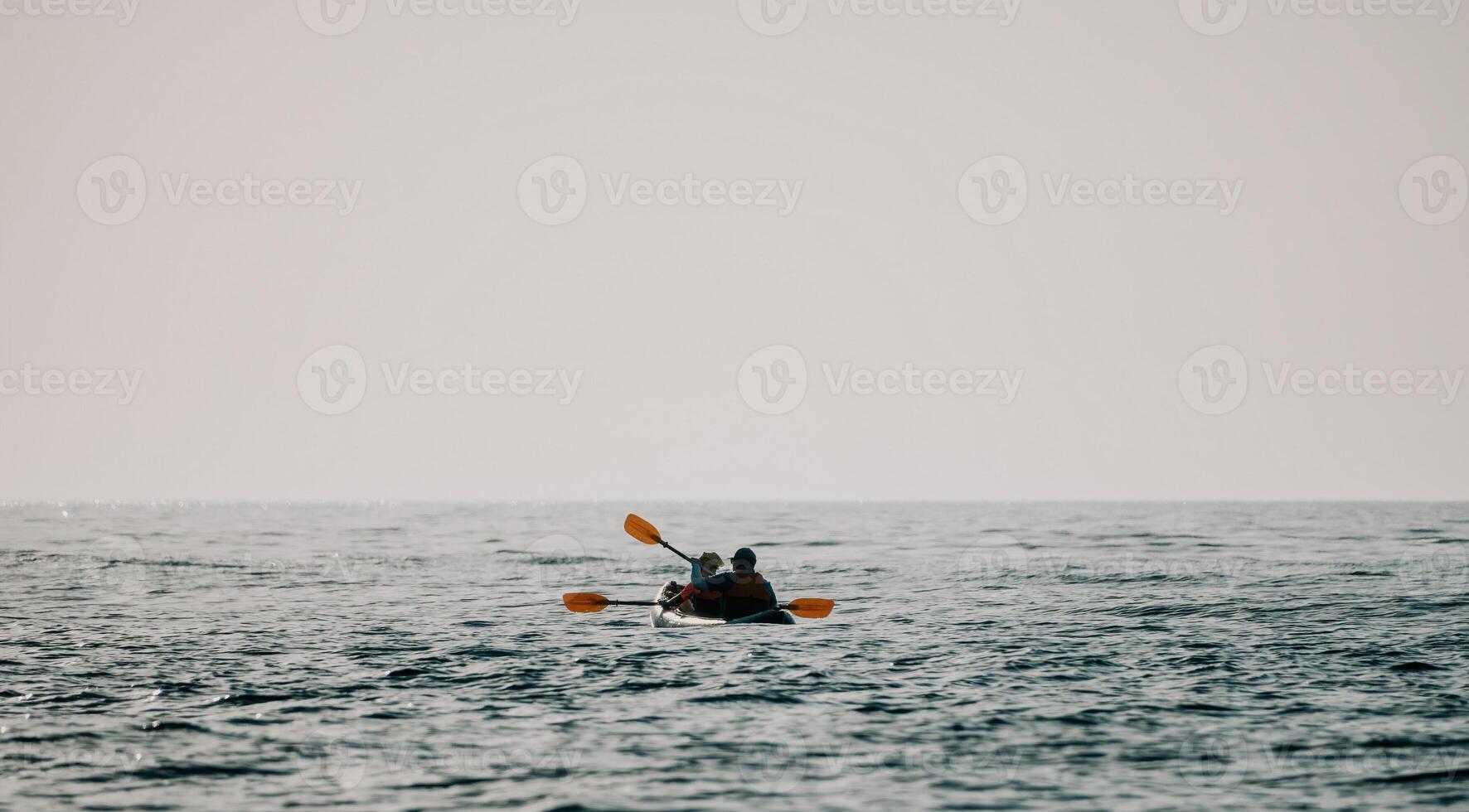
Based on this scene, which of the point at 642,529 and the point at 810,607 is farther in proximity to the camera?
the point at 642,529

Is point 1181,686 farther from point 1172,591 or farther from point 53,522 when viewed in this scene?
point 53,522

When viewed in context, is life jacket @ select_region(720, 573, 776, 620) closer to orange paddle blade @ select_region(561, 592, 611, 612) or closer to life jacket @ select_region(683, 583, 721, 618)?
life jacket @ select_region(683, 583, 721, 618)

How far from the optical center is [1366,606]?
28.9 m

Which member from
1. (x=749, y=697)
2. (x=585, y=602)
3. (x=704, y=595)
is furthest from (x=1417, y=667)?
(x=585, y=602)

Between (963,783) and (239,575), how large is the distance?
34.7 meters

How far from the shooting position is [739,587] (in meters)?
24.0

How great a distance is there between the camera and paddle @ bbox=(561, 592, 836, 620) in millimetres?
24984

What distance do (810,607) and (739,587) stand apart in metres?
1.92

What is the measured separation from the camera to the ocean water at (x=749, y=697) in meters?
12.6

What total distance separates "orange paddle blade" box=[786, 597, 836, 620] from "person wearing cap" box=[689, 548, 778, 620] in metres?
0.90

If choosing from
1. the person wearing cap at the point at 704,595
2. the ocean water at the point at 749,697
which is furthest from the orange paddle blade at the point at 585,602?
the person wearing cap at the point at 704,595

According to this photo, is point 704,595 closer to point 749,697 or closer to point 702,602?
point 702,602

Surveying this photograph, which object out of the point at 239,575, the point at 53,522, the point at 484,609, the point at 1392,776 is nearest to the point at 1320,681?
the point at 1392,776

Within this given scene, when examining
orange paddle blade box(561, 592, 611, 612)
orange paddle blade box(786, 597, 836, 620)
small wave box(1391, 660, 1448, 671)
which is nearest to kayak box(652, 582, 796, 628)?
orange paddle blade box(786, 597, 836, 620)
